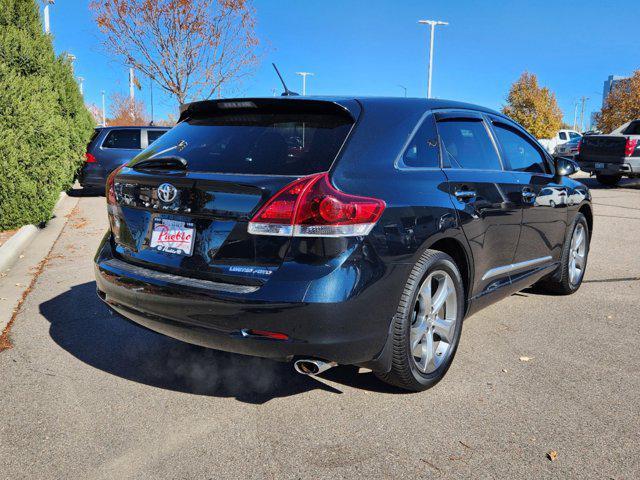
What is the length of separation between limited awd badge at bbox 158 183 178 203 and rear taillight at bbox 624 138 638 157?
15558mm

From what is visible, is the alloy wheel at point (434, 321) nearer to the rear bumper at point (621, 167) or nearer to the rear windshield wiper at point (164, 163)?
the rear windshield wiper at point (164, 163)

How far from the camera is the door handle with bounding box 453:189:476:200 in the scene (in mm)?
3359

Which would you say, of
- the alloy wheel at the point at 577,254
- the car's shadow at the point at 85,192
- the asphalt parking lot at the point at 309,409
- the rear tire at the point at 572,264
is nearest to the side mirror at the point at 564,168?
the rear tire at the point at 572,264

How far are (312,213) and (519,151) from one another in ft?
8.32

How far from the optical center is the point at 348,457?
2.60m

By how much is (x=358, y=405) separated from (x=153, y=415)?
3.53 feet

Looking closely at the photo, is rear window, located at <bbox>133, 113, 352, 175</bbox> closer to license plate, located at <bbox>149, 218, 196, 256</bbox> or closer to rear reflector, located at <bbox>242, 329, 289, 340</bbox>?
license plate, located at <bbox>149, 218, 196, 256</bbox>

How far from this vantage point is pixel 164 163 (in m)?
3.12

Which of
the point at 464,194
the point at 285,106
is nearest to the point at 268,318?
the point at 285,106

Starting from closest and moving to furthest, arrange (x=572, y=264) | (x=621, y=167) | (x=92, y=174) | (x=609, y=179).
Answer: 1. (x=572, y=264)
2. (x=92, y=174)
3. (x=621, y=167)
4. (x=609, y=179)

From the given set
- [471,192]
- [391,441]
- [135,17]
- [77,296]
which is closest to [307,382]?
[391,441]

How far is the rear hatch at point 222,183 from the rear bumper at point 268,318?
0.09m

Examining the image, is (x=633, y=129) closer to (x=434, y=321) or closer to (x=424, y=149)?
(x=424, y=149)

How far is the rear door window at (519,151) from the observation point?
166 inches
